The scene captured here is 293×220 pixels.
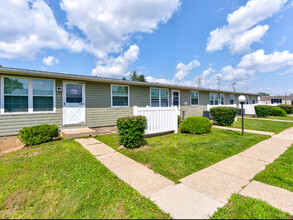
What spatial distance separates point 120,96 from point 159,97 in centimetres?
324

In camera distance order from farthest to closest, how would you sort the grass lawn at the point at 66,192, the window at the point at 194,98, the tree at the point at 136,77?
the tree at the point at 136,77 < the window at the point at 194,98 < the grass lawn at the point at 66,192

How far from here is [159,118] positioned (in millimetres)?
6152

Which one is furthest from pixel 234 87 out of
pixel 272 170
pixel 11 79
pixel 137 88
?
pixel 11 79

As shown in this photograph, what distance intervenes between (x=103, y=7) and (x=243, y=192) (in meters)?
10.3

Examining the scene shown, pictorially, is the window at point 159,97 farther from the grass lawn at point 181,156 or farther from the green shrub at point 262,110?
the green shrub at point 262,110

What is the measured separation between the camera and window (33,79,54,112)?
584 centimetres

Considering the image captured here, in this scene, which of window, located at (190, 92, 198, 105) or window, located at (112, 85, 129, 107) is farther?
window, located at (190, 92, 198, 105)

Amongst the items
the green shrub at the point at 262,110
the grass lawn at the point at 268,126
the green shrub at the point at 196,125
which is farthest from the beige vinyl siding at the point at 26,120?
the green shrub at the point at 262,110

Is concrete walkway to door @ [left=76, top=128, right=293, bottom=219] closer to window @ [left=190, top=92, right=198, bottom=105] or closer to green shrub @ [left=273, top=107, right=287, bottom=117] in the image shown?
window @ [left=190, top=92, right=198, bottom=105]

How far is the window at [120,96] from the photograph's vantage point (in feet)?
26.4

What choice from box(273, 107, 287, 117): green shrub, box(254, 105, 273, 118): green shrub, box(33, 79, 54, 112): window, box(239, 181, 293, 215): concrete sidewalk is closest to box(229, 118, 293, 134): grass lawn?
box(254, 105, 273, 118): green shrub

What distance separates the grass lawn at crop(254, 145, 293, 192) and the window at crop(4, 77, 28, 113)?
8005mm

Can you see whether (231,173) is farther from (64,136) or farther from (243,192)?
(64,136)

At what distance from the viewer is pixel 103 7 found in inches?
315
